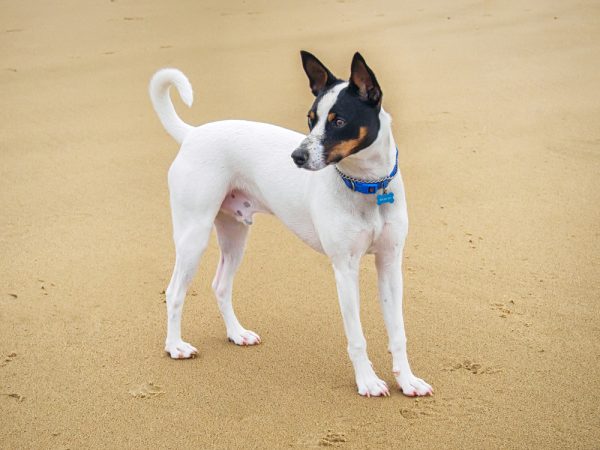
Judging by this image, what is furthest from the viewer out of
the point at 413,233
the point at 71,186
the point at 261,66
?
the point at 261,66

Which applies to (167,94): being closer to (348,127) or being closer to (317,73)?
(317,73)

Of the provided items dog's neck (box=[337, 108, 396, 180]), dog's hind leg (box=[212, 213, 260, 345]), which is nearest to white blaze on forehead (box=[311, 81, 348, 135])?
dog's neck (box=[337, 108, 396, 180])

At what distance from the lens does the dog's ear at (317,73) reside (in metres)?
3.77

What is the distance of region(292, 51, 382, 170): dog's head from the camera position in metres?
3.54

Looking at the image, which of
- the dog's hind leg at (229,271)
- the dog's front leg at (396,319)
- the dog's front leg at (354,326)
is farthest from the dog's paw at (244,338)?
the dog's front leg at (396,319)

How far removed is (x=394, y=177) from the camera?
12.6 ft

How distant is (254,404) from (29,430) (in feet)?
3.47

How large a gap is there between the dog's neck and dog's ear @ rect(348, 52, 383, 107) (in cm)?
11

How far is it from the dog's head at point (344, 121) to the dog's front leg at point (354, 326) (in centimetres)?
59

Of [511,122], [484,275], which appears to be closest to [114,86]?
[511,122]

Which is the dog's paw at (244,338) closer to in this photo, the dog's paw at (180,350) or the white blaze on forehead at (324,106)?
the dog's paw at (180,350)

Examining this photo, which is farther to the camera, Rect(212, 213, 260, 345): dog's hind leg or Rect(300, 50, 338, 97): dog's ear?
Rect(212, 213, 260, 345): dog's hind leg

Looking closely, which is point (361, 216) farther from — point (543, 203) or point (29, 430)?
point (543, 203)

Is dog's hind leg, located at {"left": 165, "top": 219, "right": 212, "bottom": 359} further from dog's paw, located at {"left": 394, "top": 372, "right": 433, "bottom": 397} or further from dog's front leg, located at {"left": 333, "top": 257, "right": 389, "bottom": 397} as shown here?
dog's paw, located at {"left": 394, "top": 372, "right": 433, "bottom": 397}
